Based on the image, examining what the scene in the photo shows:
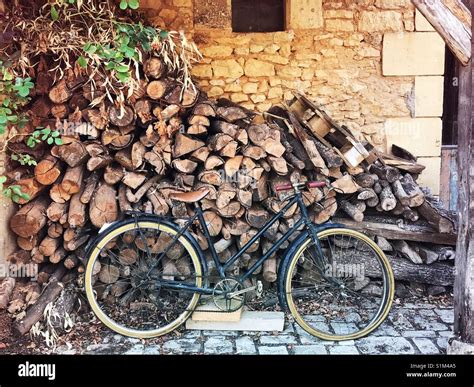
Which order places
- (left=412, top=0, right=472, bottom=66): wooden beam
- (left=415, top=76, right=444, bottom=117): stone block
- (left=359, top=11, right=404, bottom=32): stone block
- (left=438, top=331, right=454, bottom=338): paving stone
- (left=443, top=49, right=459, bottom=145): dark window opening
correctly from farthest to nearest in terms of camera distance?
(left=443, top=49, right=459, bottom=145): dark window opening → (left=415, top=76, right=444, bottom=117): stone block → (left=359, top=11, right=404, bottom=32): stone block → (left=438, top=331, right=454, bottom=338): paving stone → (left=412, top=0, right=472, bottom=66): wooden beam

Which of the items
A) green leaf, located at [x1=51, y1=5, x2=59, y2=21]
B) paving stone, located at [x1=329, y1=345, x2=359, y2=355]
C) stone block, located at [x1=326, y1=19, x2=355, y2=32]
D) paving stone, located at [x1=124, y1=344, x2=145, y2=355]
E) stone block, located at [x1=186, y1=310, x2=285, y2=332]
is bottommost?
paving stone, located at [x1=329, y1=345, x2=359, y2=355]

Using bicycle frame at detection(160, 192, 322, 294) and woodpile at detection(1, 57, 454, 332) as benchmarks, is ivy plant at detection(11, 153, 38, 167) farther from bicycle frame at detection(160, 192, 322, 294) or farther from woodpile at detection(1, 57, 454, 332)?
bicycle frame at detection(160, 192, 322, 294)

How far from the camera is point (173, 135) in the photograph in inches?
198

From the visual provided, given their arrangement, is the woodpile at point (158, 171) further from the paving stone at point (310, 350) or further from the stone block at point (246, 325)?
the paving stone at point (310, 350)

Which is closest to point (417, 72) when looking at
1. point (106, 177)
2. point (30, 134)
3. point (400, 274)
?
point (400, 274)

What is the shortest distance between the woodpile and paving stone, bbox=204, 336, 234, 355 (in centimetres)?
64

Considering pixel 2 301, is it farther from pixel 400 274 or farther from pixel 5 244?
pixel 400 274

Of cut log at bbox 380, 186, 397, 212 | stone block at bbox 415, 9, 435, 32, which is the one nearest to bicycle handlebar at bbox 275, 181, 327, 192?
cut log at bbox 380, 186, 397, 212

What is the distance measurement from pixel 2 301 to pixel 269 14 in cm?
376

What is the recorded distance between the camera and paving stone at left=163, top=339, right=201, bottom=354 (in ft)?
15.1

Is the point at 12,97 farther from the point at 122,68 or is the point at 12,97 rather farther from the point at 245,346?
the point at 245,346

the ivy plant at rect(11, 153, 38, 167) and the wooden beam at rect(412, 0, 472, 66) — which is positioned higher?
the wooden beam at rect(412, 0, 472, 66)

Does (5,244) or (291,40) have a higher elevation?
(291,40)
